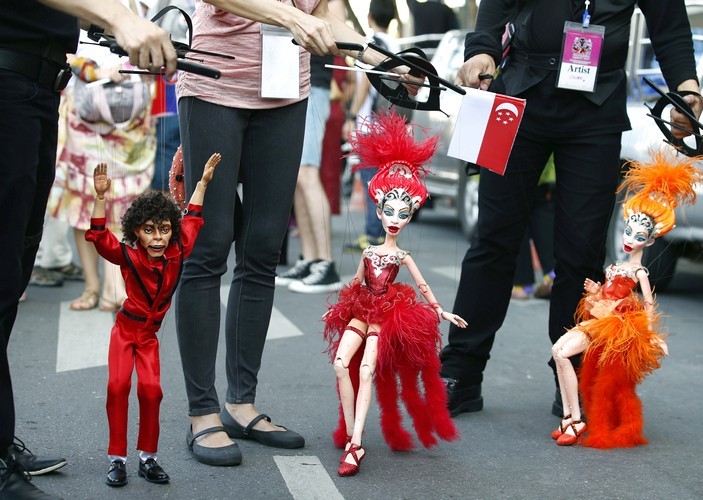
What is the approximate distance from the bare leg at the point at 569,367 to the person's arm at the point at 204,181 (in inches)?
57.0

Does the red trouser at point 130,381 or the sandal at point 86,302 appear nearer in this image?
the red trouser at point 130,381

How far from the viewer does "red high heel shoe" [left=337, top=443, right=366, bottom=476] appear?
10.8 feet

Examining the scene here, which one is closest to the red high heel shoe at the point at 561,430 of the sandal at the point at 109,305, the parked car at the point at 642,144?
the parked car at the point at 642,144

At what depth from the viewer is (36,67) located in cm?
282

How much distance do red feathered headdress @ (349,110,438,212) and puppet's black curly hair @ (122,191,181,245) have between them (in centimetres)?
73

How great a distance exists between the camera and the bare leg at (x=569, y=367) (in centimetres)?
372

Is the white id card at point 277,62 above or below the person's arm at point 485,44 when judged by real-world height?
below

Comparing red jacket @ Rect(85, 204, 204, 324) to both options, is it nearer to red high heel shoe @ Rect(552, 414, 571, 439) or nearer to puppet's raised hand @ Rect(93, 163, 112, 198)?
puppet's raised hand @ Rect(93, 163, 112, 198)

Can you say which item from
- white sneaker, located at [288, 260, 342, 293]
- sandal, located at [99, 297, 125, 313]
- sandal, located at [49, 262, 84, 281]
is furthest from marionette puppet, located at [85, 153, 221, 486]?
sandal, located at [49, 262, 84, 281]

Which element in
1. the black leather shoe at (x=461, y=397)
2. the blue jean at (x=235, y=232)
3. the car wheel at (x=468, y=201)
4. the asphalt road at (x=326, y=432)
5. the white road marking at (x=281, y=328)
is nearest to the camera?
the asphalt road at (x=326, y=432)

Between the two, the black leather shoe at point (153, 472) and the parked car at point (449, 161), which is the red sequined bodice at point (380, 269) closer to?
the black leather shoe at point (153, 472)

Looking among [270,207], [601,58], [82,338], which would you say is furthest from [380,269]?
[82,338]

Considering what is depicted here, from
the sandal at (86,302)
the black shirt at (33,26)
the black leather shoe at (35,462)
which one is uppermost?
the black shirt at (33,26)

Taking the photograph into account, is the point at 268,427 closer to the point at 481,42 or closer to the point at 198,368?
the point at 198,368
